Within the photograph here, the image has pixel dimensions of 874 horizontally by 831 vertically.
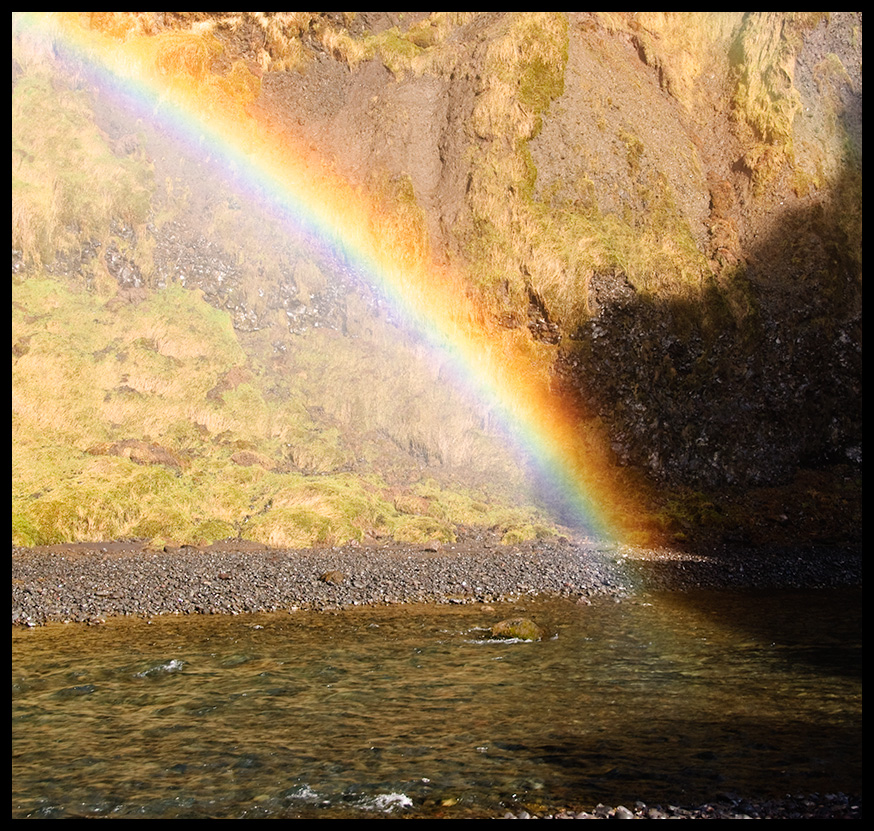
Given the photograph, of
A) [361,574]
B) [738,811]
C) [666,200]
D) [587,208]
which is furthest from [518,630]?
[666,200]

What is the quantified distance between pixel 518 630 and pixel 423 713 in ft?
20.3

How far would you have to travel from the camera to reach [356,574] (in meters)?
27.6

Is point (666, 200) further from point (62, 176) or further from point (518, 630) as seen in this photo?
point (62, 176)

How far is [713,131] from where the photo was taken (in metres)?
51.6

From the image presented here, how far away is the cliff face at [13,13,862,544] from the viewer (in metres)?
39.6

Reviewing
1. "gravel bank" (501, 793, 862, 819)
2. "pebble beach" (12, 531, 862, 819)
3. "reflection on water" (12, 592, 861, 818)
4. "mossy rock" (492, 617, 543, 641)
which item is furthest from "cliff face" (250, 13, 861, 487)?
"gravel bank" (501, 793, 862, 819)

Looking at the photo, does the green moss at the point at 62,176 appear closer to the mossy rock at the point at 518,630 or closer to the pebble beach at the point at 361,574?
the pebble beach at the point at 361,574

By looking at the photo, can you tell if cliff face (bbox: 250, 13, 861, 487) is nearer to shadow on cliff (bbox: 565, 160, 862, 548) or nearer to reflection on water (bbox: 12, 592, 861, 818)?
shadow on cliff (bbox: 565, 160, 862, 548)

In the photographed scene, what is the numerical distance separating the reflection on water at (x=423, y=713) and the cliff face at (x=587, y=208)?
16.7 m

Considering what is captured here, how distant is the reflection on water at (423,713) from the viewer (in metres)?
12.9

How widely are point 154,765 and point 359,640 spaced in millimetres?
8257

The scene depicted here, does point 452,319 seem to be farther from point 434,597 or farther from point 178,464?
point 434,597

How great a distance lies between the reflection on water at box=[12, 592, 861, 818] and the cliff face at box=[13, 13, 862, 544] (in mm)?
16702
